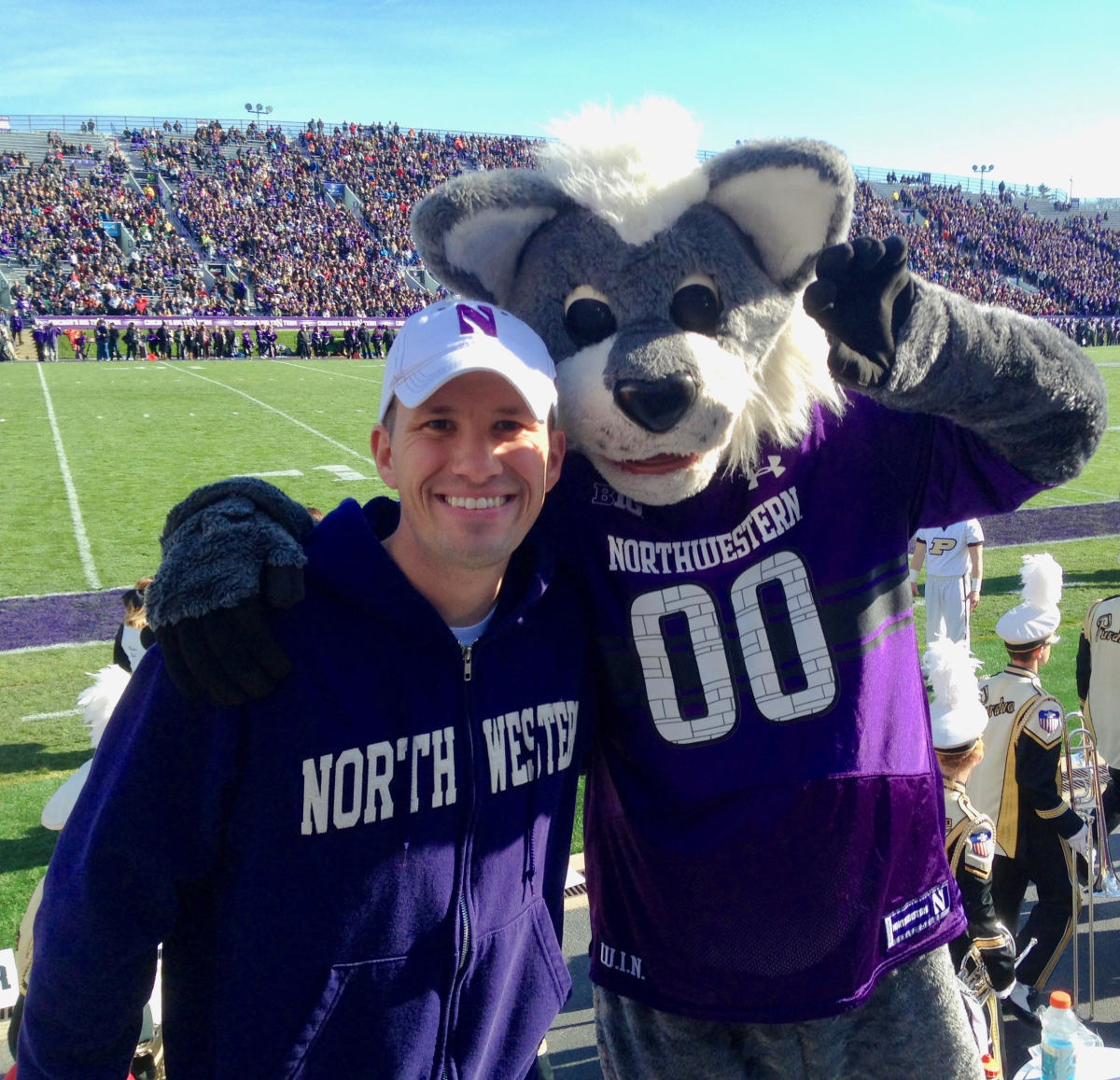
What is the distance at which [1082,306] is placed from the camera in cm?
4766

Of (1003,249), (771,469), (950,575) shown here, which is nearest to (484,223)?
(771,469)

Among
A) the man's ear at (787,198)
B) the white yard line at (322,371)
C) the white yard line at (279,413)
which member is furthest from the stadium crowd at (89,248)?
the man's ear at (787,198)

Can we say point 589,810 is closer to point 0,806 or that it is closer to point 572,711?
point 572,711

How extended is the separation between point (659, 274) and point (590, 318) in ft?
0.49

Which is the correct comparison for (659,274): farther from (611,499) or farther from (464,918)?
(464,918)

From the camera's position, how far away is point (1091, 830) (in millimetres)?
4285

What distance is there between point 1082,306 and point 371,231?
33.1 metres

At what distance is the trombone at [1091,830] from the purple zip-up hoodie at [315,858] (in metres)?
2.67

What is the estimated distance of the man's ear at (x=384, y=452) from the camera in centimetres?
173

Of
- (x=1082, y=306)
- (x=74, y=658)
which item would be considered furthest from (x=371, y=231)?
(x=74, y=658)

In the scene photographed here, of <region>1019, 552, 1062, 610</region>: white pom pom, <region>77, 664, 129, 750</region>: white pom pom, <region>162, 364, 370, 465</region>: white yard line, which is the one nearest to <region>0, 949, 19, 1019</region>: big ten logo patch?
<region>77, 664, 129, 750</region>: white pom pom

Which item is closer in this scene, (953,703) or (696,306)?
(696,306)

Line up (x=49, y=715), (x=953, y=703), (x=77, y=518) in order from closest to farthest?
1. (x=953, y=703)
2. (x=49, y=715)
3. (x=77, y=518)

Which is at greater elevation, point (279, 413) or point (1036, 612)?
point (279, 413)
